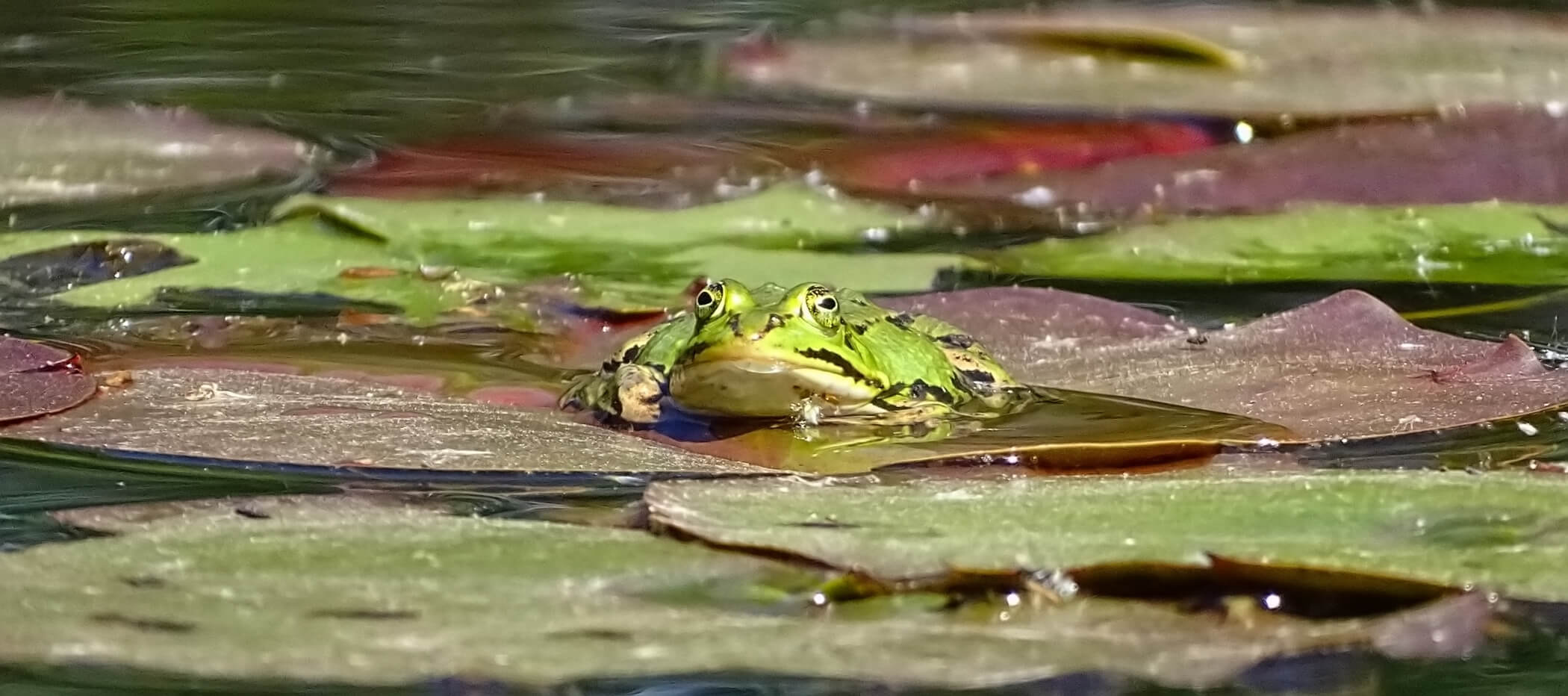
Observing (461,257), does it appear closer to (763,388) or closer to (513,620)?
(763,388)

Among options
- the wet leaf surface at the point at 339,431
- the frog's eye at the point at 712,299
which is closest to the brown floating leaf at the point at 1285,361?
the frog's eye at the point at 712,299

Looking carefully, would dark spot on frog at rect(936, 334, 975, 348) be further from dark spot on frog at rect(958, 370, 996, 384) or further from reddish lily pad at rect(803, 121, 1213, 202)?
reddish lily pad at rect(803, 121, 1213, 202)

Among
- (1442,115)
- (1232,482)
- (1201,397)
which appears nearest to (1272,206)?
(1442,115)

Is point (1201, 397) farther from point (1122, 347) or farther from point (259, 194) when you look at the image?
A: point (259, 194)

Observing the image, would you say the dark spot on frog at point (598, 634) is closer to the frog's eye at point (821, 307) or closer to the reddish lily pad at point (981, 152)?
the frog's eye at point (821, 307)

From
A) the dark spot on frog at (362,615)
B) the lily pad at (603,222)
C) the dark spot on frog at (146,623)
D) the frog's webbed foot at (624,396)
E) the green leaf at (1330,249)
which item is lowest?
the frog's webbed foot at (624,396)

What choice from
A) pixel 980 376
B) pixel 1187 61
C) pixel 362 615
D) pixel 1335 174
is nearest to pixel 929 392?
pixel 980 376

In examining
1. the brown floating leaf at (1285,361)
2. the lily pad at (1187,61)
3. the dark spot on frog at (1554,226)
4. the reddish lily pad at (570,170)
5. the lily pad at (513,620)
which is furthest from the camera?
the lily pad at (1187,61)
